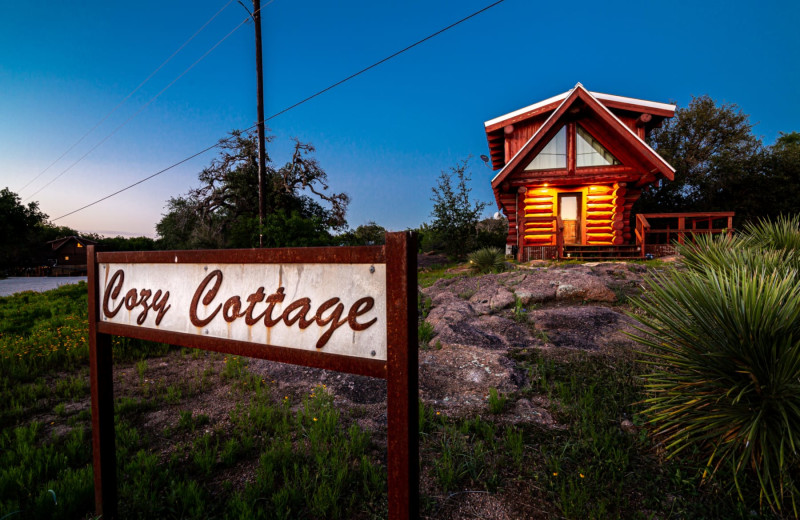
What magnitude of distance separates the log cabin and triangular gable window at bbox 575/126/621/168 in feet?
0.11

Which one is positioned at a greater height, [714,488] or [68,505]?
[714,488]

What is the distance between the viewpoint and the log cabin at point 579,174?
12656mm

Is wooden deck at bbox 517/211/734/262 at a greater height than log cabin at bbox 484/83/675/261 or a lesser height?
lesser

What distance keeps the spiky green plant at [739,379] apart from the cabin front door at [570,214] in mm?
13185

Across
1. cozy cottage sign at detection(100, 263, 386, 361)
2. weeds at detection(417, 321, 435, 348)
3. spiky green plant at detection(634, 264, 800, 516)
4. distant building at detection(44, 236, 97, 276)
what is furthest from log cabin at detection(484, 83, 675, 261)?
distant building at detection(44, 236, 97, 276)

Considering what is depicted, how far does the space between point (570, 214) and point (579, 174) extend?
1.92 metres

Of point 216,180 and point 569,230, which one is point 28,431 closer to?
point 569,230

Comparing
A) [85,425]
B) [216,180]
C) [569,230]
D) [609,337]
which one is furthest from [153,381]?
[216,180]

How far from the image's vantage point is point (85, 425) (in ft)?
10.7

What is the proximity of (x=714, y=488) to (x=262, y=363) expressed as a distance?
4619mm

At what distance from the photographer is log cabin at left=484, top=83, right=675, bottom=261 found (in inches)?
498

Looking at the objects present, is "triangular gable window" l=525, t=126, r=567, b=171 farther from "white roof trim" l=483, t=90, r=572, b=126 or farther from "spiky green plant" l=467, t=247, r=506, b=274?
"spiky green plant" l=467, t=247, r=506, b=274

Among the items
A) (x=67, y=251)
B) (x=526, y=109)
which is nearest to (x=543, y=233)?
(x=526, y=109)

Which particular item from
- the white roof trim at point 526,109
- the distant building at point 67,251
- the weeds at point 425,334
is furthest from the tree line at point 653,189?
the distant building at point 67,251
